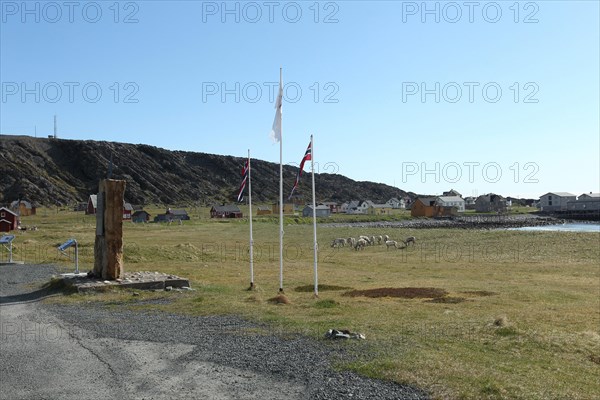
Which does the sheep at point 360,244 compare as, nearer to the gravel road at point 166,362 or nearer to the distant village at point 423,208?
the gravel road at point 166,362

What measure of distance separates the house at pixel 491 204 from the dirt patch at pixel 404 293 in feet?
516

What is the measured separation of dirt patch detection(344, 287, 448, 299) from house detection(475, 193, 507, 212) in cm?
15722

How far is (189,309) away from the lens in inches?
680

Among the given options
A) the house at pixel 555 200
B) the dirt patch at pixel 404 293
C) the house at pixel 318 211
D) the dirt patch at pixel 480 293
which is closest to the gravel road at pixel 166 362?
the dirt patch at pixel 404 293

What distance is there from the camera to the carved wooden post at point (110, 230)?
2244cm

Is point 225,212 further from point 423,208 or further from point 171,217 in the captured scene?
point 423,208

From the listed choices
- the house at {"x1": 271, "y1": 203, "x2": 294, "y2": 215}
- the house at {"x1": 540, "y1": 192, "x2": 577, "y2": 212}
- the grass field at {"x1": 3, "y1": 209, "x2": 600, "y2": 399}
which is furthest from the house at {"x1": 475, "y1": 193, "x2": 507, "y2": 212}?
the grass field at {"x1": 3, "y1": 209, "x2": 600, "y2": 399}

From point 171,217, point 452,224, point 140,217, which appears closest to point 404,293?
point 452,224

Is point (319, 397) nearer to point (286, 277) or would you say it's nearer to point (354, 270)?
point (286, 277)

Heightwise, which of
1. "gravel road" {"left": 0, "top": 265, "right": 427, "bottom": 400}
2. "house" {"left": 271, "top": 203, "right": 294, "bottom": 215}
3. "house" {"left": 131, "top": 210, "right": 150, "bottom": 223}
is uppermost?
"house" {"left": 271, "top": 203, "right": 294, "bottom": 215}

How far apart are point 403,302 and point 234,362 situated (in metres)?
10.9

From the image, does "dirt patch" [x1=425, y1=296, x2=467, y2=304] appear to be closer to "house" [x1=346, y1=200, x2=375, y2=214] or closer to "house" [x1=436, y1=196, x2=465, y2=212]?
"house" [x1=436, y1=196, x2=465, y2=212]

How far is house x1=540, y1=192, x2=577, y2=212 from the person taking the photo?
163 metres

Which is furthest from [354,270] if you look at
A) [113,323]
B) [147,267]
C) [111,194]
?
[113,323]
